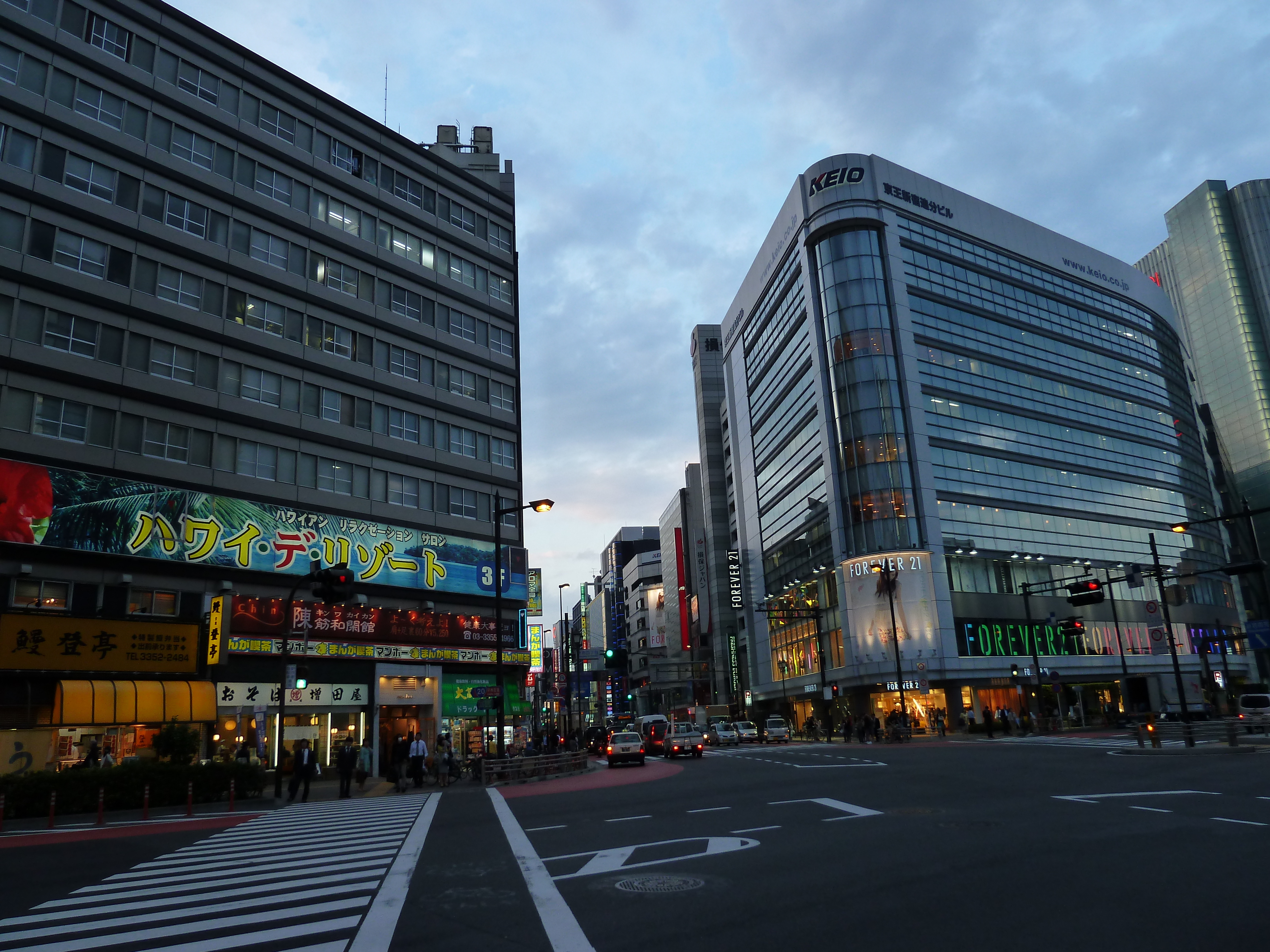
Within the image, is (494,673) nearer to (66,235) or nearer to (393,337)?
(393,337)

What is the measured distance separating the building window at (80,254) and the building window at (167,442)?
6.81 meters

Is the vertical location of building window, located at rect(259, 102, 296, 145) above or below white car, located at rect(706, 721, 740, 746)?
above

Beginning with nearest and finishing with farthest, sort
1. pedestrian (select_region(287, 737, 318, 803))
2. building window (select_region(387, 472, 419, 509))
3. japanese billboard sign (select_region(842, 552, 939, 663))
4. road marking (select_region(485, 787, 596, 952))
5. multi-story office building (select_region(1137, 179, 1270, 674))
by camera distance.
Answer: road marking (select_region(485, 787, 596, 952)) < pedestrian (select_region(287, 737, 318, 803)) < building window (select_region(387, 472, 419, 509)) < japanese billboard sign (select_region(842, 552, 939, 663)) < multi-story office building (select_region(1137, 179, 1270, 674))

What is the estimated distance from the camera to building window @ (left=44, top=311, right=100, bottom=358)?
34.1 meters

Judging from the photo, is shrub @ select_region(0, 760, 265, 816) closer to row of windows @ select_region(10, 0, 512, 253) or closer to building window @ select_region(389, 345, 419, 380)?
building window @ select_region(389, 345, 419, 380)

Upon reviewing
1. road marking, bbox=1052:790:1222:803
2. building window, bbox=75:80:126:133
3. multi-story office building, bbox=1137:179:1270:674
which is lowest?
road marking, bbox=1052:790:1222:803

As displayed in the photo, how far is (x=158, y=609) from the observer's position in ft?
118

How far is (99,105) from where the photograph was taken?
37312 millimetres

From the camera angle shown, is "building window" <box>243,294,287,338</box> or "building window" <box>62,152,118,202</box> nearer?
"building window" <box>62,152,118,202</box>

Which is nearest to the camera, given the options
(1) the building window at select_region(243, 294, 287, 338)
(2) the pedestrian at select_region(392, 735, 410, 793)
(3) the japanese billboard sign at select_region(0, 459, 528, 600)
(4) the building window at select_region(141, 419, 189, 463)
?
(2) the pedestrian at select_region(392, 735, 410, 793)

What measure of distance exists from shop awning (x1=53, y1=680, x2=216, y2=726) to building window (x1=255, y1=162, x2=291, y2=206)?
2497cm

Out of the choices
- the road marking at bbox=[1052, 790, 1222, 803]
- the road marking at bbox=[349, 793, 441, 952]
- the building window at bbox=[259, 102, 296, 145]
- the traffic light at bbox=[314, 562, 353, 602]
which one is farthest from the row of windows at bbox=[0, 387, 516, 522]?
the road marking at bbox=[1052, 790, 1222, 803]

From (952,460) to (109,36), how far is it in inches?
2425

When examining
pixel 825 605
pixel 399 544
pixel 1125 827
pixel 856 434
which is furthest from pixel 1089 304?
pixel 1125 827
